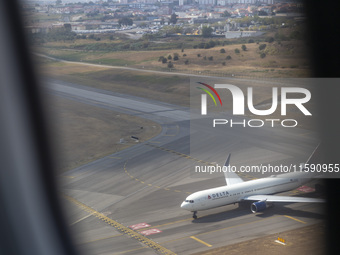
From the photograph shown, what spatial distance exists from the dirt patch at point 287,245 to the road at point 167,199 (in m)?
1.08

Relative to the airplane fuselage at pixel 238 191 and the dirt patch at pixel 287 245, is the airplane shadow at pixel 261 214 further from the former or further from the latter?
the dirt patch at pixel 287 245

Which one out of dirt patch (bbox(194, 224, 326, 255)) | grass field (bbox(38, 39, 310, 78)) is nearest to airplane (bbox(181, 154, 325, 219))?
dirt patch (bbox(194, 224, 326, 255))

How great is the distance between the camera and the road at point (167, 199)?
45000mm

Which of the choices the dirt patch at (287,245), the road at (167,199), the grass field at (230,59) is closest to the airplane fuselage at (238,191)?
the road at (167,199)

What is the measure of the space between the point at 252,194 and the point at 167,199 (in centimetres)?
991

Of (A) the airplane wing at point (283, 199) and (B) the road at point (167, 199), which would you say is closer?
(B) the road at point (167, 199)

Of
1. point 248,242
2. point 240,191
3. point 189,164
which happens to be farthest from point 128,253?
point 189,164

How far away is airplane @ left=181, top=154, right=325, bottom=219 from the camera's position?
48906 millimetres

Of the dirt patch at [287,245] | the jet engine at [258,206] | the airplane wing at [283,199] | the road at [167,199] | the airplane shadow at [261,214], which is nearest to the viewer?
the dirt patch at [287,245]

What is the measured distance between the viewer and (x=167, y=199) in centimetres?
5509

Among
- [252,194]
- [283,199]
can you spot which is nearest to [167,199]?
[252,194]

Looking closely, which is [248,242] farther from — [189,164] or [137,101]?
[137,101]

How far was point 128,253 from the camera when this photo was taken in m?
42.4

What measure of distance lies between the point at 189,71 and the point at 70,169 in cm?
8218
